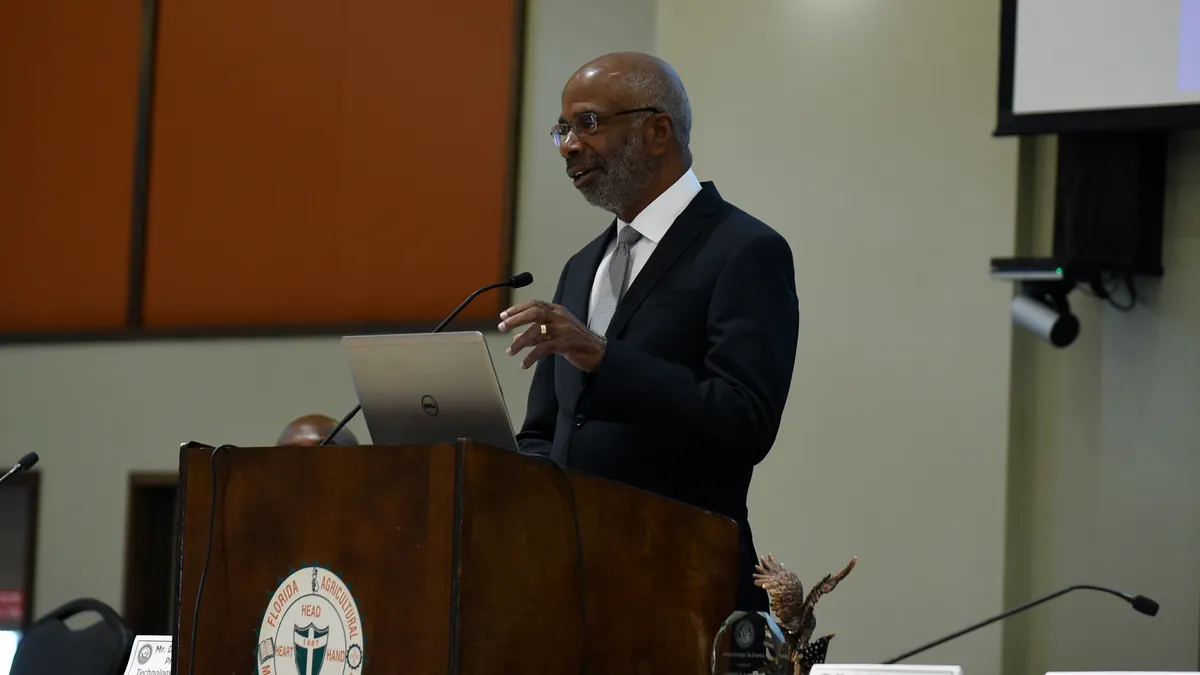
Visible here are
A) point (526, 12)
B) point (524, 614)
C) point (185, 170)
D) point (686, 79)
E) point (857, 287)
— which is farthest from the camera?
point (185, 170)

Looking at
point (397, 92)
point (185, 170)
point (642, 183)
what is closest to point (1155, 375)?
point (642, 183)

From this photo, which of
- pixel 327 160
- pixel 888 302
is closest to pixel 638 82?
pixel 888 302

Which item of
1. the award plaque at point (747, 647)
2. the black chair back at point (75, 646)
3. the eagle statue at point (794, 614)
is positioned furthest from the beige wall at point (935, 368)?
the award plaque at point (747, 647)

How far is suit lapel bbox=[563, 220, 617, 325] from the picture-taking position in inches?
103

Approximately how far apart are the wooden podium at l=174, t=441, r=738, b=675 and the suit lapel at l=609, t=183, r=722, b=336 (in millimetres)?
439

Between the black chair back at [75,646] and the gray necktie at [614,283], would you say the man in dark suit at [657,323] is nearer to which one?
the gray necktie at [614,283]

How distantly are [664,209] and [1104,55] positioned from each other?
2.35 metres

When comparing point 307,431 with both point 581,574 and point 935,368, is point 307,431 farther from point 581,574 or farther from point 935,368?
point 581,574

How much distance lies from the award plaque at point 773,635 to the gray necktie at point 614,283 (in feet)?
1.74

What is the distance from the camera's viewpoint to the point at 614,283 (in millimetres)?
2559

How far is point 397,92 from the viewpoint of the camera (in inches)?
253

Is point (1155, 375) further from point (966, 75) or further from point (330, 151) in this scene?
point (330, 151)

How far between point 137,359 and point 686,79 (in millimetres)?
3025

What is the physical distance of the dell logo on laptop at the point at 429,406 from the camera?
201 cm
